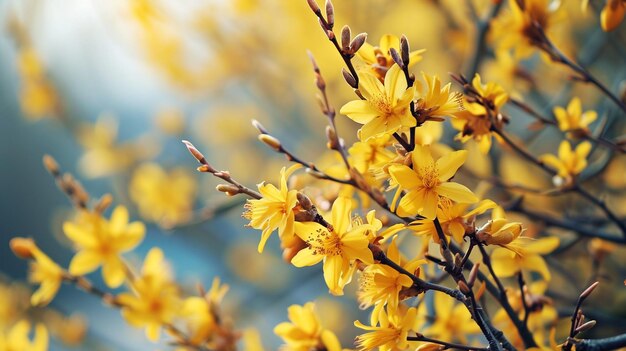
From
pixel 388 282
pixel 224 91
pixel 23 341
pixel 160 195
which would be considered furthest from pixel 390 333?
pixel 224 91

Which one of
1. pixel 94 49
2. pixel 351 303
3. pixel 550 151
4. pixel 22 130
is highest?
pixel 94 49

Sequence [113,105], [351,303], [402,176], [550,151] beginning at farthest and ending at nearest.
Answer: [113,105] < [351,303] < [550,151] < [402,176]

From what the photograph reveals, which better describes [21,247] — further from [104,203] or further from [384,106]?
[384,106]

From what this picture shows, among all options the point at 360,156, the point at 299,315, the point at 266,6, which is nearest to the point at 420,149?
the point at 360,156

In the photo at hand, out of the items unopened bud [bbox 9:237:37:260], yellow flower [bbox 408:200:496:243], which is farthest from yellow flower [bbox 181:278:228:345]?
yellow flower [bbox 408:200:496:243]

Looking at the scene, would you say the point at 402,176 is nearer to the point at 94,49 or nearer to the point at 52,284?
the point at 52,284
